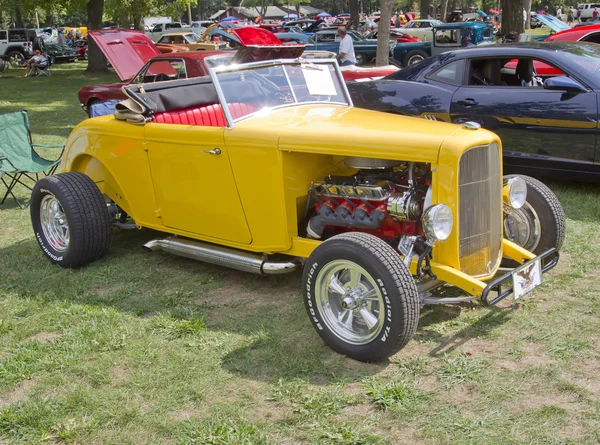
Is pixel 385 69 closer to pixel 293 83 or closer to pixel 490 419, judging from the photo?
pixel 293 83

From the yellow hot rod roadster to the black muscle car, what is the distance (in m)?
2.21

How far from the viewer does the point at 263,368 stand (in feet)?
12.3

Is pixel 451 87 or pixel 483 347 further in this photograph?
pixel 451 87

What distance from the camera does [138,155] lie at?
516cm

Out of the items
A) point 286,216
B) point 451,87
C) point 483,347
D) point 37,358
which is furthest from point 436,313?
point 451,87

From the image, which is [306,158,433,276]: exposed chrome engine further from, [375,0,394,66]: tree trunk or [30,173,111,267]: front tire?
[375,0,394,66]: tree trunk

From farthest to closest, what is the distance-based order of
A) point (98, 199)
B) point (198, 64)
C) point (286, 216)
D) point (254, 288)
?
point (198, 64), point (98, 199), point (254, 288), point (286, 216)

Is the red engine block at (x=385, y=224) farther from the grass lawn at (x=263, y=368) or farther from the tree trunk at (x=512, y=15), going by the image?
the tree trunk at (x=512, y=15)

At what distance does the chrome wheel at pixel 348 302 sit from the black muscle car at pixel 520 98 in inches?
148

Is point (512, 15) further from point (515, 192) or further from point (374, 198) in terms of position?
point (374, 198)

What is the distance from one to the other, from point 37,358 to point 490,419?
2.70 m

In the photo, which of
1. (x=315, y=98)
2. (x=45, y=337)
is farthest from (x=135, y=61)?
(x=45, y=337)

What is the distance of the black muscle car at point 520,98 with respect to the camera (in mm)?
6453

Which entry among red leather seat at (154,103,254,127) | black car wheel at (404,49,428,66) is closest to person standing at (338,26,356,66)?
black car wheel at (404,49,428,66)
